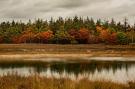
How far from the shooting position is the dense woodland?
443 ft

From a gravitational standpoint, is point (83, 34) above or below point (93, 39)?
above

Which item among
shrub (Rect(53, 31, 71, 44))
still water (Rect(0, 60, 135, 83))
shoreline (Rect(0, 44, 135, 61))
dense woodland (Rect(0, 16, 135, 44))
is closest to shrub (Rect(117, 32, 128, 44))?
dense woodland (Rect(0, 16, 135, 44))

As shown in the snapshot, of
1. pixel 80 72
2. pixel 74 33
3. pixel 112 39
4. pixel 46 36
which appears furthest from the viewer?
pixel 74 33

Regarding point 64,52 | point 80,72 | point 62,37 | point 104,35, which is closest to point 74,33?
point 62,37

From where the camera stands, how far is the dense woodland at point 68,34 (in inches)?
5315

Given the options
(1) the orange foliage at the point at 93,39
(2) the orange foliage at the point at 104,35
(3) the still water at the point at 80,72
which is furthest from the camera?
(2) the orange foliage at the point at 104,35

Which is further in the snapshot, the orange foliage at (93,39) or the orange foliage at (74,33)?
the orange foliage at (74,33)

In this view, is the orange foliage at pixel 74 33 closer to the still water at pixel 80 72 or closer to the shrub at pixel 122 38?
the shrub at pixel 122 38

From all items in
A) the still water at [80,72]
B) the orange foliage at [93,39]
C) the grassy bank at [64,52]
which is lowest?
the grassy bank at [64,52]

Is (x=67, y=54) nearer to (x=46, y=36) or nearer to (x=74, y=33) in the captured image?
(x=46, y=36)

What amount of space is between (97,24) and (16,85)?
14703cm

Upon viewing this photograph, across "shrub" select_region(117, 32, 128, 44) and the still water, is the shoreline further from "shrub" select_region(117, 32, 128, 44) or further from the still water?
"shrub" select_region(117, 32, 128, 44)

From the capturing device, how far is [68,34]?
13612 cm

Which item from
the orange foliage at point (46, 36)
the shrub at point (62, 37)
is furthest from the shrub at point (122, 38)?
the orange foliage at point (46, 36)
